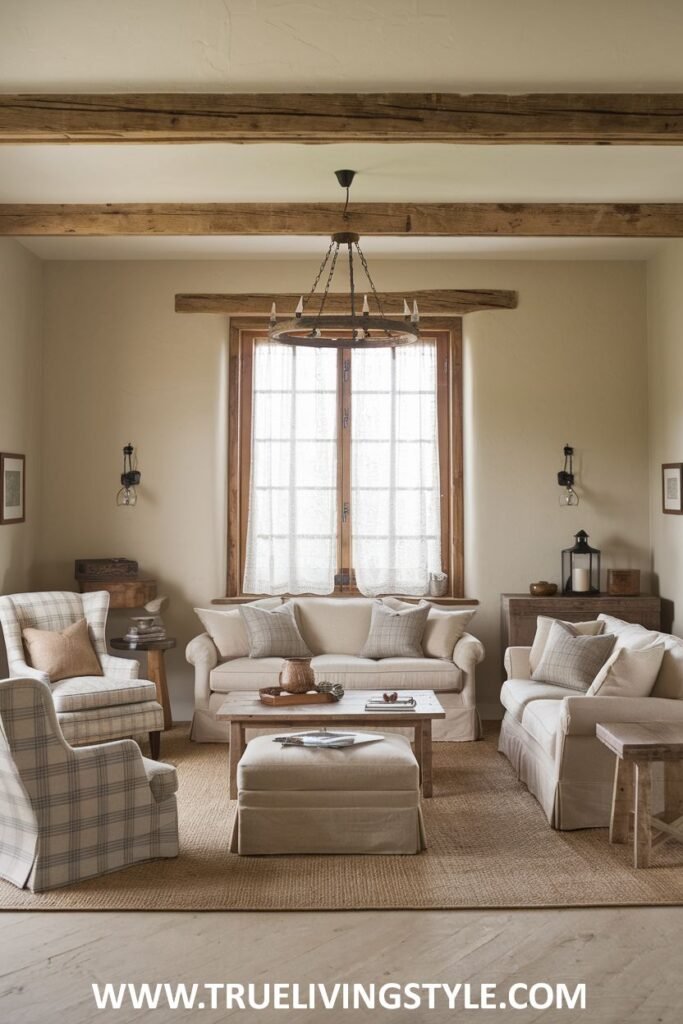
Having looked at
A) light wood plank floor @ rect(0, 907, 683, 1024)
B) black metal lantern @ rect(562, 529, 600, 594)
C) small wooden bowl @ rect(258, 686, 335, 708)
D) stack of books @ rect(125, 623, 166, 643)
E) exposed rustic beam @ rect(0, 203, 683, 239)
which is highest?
exposed rustic beam @ rect(0, 203, 683, 239)

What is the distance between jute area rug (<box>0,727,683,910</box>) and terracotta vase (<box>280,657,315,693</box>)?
0.69m

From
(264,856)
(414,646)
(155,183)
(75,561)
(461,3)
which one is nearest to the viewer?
(461,3)

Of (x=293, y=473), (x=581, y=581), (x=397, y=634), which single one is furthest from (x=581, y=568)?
(x=293, y=473)

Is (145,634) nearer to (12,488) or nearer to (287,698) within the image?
(12,488)

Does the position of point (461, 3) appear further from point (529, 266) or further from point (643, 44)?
point (529, 266)

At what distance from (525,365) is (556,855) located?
12.8ft

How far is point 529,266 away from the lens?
7.18 m

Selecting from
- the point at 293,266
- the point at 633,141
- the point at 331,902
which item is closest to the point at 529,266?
the point at 293,266

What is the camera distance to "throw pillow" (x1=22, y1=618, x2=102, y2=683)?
589 centimetres

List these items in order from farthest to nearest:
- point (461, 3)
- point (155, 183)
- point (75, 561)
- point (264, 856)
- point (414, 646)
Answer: point (75, 561) < point (414, 646) < point (155, 183) < point (264, 856) < point (461, 3)

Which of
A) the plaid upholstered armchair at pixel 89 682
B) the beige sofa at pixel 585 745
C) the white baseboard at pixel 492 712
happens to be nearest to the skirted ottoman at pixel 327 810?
the beige sofa at pixel 585 745

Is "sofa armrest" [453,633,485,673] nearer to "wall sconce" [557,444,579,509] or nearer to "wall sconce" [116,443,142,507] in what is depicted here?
"wall sconce" [557,444,579,509]

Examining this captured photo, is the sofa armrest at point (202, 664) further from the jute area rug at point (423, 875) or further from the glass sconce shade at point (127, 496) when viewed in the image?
the jute area rug at point (423, 875)

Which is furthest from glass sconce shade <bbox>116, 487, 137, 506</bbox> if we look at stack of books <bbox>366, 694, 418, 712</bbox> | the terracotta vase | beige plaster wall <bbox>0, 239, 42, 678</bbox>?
stack of books <bbox>366, 694, 418, 712</bbox>
